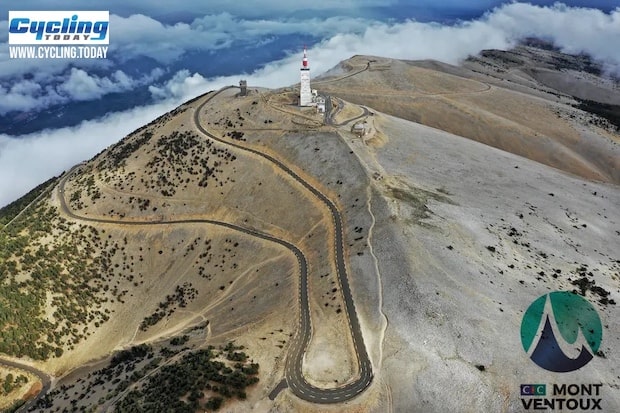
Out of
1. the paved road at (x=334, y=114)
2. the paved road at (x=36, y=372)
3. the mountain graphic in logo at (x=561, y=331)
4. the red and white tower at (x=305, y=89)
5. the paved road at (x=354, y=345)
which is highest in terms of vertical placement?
the red and white tower at (x=305, y=89)

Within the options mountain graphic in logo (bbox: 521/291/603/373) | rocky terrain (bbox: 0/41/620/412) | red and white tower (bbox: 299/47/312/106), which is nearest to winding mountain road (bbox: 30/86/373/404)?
rocky terrain (bbox: 0/41/620/412)

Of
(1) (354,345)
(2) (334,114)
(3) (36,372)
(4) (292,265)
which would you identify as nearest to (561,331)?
(1) (354,345)

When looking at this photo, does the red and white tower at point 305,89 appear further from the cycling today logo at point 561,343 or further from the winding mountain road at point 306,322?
the cycling today logo at point 561,343

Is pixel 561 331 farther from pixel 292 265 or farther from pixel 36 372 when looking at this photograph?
pixel 36 372

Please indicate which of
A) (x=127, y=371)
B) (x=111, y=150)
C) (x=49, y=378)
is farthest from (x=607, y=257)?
(x=111, y=150)

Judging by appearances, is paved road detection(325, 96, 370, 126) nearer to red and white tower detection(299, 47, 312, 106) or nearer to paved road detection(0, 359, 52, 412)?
red and white tower detection(299, 47, 312, 106)

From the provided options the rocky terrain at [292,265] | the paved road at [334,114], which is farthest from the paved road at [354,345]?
the paved road at [334,114]

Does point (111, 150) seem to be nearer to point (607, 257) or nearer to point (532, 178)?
point (532, 178)
